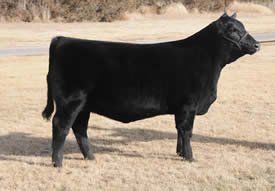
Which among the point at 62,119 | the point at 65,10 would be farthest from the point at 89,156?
the point at 65,10

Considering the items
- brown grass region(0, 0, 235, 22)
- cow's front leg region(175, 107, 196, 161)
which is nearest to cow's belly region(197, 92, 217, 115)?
cow's front leg region(175, 107, 196, 161)

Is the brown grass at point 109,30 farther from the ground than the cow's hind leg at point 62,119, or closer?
closer

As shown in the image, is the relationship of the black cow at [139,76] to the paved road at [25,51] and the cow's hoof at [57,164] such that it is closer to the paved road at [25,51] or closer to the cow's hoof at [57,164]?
the cow's hoof at [57,164]

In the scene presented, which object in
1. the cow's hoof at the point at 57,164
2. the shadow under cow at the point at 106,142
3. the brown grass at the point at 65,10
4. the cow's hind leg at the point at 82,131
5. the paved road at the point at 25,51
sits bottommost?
the brown grass at the point at 65,10

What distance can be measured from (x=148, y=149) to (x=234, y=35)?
2082 mm

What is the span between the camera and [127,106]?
23.7ft

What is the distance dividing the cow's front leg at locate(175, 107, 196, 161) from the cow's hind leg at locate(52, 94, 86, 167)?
4.06 ft

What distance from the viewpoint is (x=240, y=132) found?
366 inches

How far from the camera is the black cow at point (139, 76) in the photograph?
23.4 ft

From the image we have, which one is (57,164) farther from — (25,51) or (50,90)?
(25,51)

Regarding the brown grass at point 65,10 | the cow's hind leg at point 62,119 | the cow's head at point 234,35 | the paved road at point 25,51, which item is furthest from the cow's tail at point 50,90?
the brown grass at point 65,10

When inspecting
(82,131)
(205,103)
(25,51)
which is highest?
(205,103)

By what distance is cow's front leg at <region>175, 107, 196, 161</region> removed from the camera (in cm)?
733

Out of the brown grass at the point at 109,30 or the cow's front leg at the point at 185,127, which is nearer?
the cow's front leg at the point at 185,127
